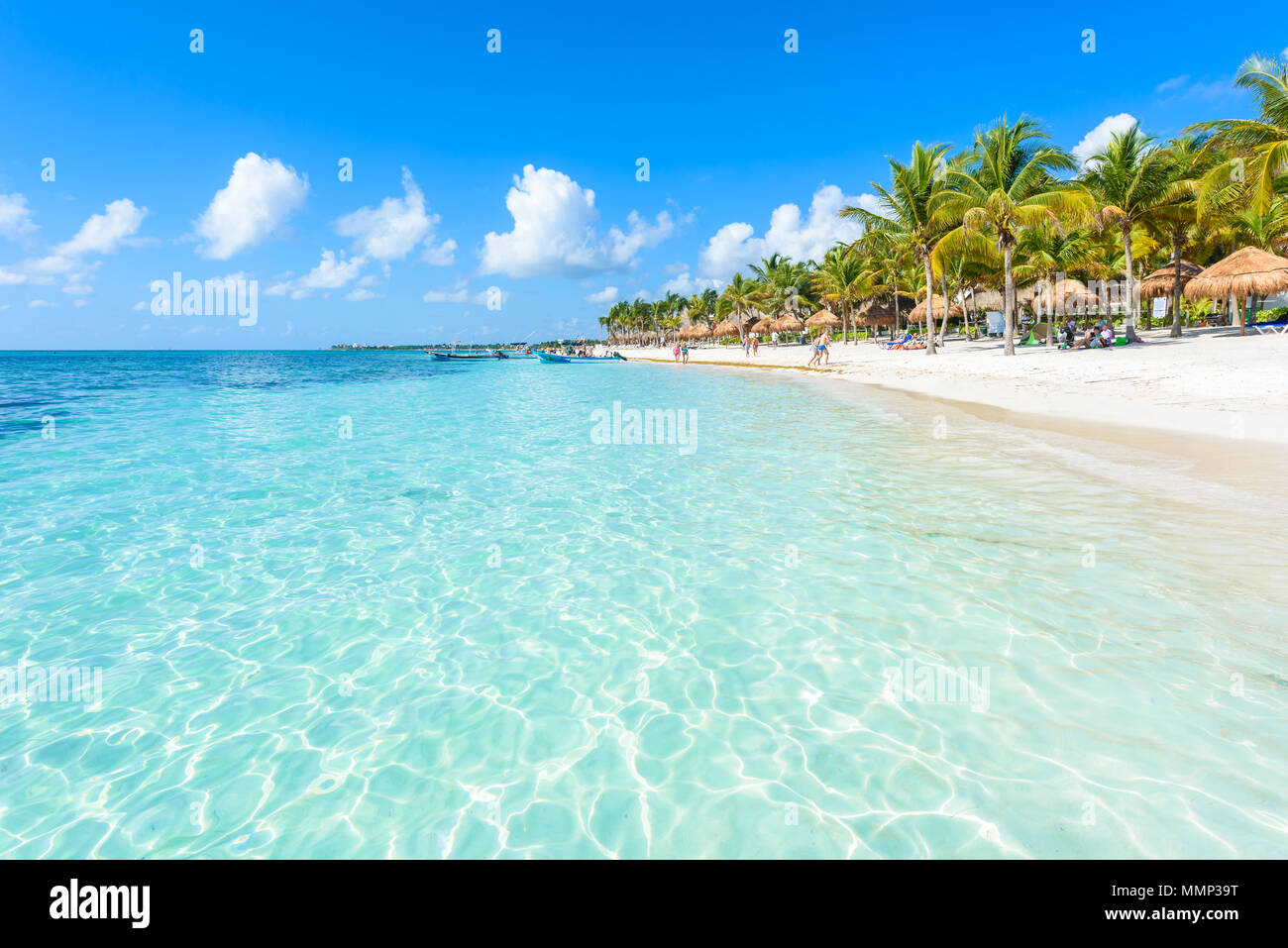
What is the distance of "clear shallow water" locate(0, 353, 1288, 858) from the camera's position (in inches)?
123

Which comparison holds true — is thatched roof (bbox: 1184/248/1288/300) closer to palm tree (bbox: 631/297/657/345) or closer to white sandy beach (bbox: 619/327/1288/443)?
white sandy beach (bbox: 619/327/1288/443)

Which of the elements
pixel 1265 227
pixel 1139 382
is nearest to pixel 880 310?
pixel 1265 227

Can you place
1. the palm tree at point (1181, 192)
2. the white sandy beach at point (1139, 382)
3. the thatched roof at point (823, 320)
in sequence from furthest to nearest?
the thatched roof at point (823, 320) → the palm tree at point (1181, 192) → the white sandy beach at point (1139, 382)

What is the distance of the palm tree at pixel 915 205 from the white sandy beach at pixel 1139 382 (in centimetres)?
697

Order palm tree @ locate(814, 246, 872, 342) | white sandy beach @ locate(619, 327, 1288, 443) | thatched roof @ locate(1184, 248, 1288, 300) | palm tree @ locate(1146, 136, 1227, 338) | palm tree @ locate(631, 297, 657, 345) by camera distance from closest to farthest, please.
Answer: white sandy beach @ locate(619, 327, 1288, 443)
thatched roof @ locate(1184, 248, 1288, 300)
palm tree @ locate(1146, 136, 1227, 338)
palm tree @ locate(814, 246, 872, 342)
palm tree @ locate(631, 297, 657, 345)

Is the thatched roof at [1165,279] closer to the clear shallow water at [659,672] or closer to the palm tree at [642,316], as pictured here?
the clear shallow water at [659,672]

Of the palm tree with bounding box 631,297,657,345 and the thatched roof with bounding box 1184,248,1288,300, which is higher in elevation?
the palm tree with bounding box 631,297,657,345

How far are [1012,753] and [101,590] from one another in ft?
28.0

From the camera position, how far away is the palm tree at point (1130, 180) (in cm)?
2533

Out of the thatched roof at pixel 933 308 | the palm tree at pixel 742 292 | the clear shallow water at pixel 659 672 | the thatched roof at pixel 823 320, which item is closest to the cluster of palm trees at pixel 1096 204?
the thatched roof at pixel 933 308

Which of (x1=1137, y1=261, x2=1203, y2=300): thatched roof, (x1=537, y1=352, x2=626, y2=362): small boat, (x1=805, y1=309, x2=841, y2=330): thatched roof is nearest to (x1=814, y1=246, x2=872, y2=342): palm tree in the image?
(x1=805, y1=309, x2=841, y2=330): thatched roof

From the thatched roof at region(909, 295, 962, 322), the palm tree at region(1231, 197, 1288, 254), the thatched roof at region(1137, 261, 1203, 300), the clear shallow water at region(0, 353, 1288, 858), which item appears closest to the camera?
the clear shallow water at region(0, 353, 1288, 858)
